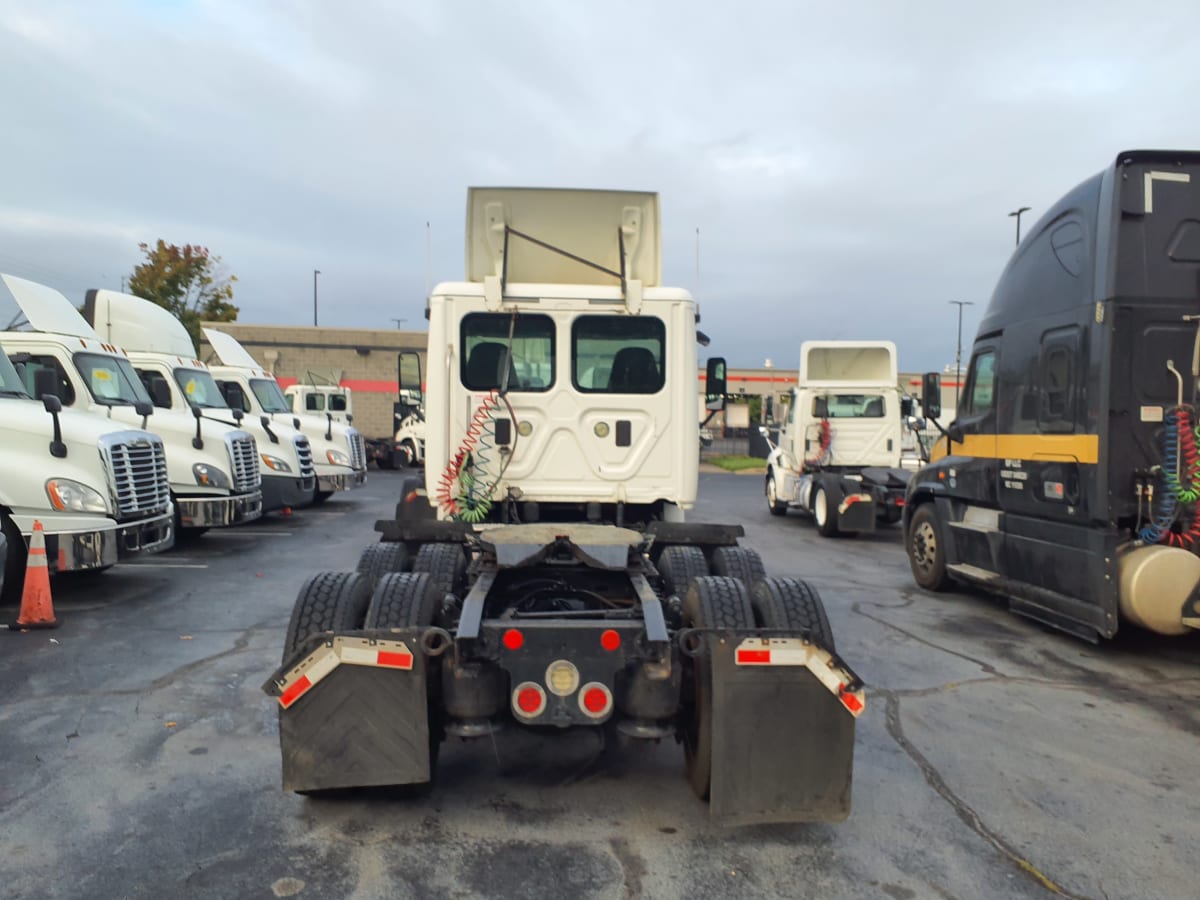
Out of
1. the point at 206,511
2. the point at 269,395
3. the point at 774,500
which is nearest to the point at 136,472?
the point at 206,511

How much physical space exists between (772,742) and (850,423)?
12.2 meters

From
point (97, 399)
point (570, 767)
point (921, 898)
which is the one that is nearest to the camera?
point (921, 898)

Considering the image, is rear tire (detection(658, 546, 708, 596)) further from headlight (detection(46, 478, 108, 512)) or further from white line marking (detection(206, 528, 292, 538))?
white line marking (detection(206, 528, 292, 538))

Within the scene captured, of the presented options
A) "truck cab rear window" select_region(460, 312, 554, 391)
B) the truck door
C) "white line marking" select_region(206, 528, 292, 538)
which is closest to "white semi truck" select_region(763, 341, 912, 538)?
the truck door

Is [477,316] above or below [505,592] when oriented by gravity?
above

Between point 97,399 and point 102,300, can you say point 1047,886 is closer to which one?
point 97,399

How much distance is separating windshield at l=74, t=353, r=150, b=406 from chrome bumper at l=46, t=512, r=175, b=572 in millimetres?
2492

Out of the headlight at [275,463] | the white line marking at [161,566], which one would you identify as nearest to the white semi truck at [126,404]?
the white line marking at [161,566]

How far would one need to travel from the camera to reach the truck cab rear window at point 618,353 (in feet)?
21.3

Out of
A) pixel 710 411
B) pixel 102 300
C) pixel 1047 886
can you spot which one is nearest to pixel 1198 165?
pixel 710 411

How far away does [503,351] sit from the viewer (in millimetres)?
6480

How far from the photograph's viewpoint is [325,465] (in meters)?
17.7

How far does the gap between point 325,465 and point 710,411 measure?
40.6ft

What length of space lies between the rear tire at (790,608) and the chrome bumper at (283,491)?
11518 millimetres
